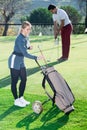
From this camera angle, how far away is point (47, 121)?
5879 mm

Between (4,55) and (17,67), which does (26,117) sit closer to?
(17,67)

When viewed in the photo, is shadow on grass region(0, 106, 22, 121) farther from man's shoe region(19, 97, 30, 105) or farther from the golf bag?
the golf bag

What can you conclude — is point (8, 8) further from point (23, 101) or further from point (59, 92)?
point (59, 92)

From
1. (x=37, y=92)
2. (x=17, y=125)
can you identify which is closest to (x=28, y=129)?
(x=17, y=125)

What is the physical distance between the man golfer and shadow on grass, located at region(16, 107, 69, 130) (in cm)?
505

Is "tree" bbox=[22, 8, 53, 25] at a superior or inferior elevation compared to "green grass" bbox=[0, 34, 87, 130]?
inferior

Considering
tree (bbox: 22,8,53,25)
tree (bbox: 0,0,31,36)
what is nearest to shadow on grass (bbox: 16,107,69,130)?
tree (bbox: 22,8,53,25)

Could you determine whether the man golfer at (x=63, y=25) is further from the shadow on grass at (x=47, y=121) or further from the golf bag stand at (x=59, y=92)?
the shadow on grass at (x=47, y=121)

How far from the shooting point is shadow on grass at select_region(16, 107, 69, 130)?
5.66 meters

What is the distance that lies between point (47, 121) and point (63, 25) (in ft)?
18.6

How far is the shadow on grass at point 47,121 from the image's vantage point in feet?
18.6

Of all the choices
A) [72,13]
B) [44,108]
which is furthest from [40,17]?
[44,108]

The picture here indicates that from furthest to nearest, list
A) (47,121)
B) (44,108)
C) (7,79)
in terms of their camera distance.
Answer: (7,79) → (44,108) → (47,121)

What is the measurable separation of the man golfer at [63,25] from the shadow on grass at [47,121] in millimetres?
5049
